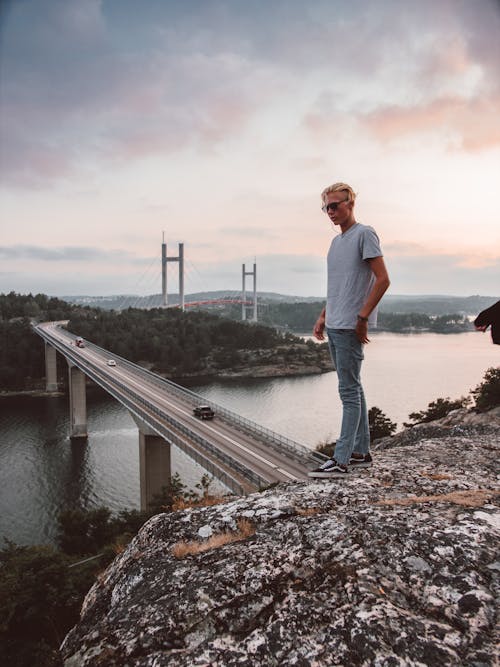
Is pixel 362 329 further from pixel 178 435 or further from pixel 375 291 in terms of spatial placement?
pixel 178 435

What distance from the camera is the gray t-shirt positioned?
11.8 ft


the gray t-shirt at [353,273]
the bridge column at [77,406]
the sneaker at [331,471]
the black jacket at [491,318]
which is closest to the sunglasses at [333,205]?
the gray t-shirt at [353,273]

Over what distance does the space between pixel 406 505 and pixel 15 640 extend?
8136 mm

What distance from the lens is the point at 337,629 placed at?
6.70 feet

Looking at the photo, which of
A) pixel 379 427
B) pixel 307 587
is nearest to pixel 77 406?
pixel 379 427

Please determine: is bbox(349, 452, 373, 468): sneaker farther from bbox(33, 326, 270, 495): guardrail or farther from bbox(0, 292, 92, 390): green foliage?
bbox(0, 292, 92, 390): green foliage

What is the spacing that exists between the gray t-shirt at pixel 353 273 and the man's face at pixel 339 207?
0.11 m

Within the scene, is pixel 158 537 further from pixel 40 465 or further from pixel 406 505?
pixel 40 465

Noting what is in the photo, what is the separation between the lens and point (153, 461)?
2347 cm

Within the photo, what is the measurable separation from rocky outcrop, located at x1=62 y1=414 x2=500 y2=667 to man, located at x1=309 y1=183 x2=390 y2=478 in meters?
0.65

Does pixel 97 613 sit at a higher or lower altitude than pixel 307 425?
higher

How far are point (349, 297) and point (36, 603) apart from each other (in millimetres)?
9327

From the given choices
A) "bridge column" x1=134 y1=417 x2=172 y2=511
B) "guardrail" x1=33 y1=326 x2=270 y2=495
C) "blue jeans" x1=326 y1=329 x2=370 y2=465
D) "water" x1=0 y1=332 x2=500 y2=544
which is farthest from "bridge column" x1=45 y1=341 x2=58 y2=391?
"blue jeans" x1=326 y1=329 x2=370 y2=465

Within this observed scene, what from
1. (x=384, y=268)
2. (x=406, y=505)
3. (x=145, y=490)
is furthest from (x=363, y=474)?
(x=145, y=490)
